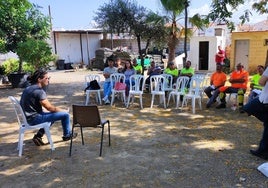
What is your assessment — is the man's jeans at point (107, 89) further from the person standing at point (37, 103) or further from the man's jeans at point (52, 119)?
the person standing at point (37, 103)

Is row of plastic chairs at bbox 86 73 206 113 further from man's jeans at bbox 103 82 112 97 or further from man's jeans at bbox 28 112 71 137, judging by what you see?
man's jeans at bbox 28 112 71 137

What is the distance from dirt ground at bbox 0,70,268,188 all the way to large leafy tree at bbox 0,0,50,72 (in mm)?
5977

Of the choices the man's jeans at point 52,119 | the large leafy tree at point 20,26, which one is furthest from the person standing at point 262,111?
the large leafy tree at point 20,26

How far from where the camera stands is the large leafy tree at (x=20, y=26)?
39.5ft

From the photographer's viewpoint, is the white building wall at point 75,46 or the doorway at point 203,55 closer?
the doorway at point 203,55

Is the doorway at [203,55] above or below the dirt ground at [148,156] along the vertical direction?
above

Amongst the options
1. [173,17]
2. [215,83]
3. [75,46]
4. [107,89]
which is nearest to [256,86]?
[215,83]

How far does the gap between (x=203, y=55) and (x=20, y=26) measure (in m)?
11.0

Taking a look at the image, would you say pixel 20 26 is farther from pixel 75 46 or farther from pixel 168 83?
pixel 75 46

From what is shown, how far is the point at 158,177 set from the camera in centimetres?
405

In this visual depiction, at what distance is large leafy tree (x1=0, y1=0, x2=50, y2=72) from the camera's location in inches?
474

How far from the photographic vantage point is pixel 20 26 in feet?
41.0

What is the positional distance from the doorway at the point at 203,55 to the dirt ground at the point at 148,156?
1211cm

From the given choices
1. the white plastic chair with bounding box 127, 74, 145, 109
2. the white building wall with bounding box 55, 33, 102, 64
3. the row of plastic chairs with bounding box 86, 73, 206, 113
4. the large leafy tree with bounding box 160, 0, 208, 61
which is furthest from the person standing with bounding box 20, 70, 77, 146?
the white building wall with bounding box 55, 33, 102, 64
